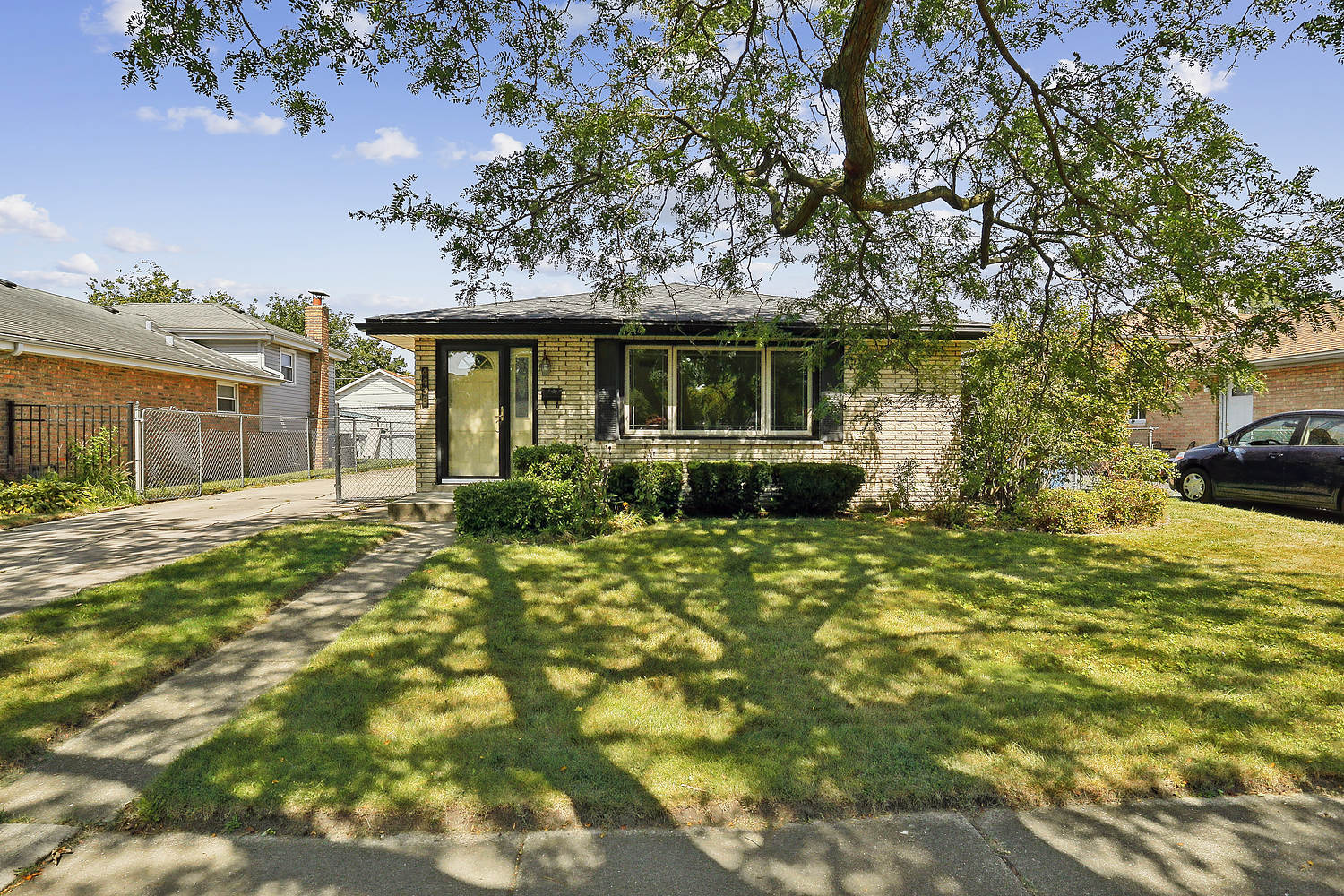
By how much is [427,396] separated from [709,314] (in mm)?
4792

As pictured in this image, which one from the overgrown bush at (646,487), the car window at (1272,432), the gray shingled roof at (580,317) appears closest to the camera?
the overgrown bush at (646,487)

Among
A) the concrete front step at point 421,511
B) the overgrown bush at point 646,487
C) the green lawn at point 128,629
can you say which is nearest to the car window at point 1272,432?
the overgrown bush at point 646,487

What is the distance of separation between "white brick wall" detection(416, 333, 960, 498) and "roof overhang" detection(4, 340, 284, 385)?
815 centimetres

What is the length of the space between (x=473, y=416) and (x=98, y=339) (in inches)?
420

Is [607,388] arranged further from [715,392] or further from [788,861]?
[788,861]

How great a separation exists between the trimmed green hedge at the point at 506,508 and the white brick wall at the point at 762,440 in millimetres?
2524

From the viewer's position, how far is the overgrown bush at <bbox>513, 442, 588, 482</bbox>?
884 centimetres

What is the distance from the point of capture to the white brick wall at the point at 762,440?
10812 millimetres

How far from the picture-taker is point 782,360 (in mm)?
10945

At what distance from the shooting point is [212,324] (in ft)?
71.5

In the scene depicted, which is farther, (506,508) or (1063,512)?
(1063,512)

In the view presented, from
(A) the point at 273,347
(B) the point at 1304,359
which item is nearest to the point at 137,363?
(A) the point at 273,347

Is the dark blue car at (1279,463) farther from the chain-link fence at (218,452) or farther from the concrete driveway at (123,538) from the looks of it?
the chain-link fence at (218,452)

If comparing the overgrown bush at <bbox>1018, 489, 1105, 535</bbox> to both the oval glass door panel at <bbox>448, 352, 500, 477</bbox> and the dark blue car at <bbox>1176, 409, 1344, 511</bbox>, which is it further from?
the oval glass door panel at <bbox>448, 352, 500, 477</bbox>
